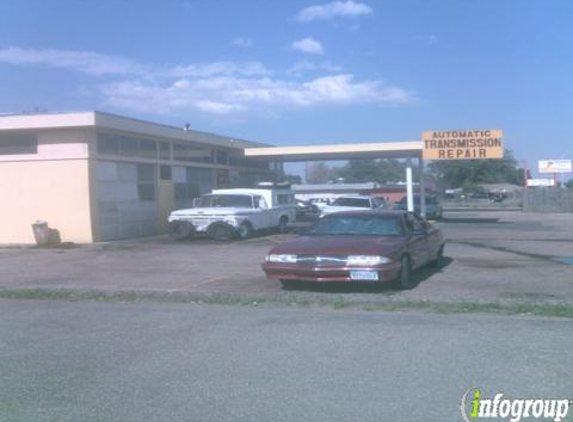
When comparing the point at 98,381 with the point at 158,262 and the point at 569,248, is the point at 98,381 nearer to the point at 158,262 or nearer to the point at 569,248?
the point at 158,262

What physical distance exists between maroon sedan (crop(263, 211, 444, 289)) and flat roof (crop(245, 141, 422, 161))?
61.3 feet

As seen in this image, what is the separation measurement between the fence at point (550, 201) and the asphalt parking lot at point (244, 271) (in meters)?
33.6

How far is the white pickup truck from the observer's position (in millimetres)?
23953

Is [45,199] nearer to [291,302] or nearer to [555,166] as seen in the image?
[291,302]

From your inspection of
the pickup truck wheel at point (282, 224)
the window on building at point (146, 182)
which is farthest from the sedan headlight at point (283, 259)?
the pickup truck wheel at point (282, 224)

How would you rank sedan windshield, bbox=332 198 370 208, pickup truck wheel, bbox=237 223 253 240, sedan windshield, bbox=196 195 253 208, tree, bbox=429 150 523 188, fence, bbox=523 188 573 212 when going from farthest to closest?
tree, bbox=429 150 523 188 < fence, bbox=523 188 573 212 < sedan windshield, bbox=332 198 370 208 < sedan windshield, bbox=196 195 253 208 < pickup truck wheel, bbox=237 223 253 240

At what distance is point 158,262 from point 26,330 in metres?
8.30

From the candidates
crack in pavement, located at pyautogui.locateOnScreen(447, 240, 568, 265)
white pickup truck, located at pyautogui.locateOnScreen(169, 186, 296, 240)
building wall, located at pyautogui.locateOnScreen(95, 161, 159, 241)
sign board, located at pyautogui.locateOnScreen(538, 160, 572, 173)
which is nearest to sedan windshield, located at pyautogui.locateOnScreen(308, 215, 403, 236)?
crack in pavement, located at pyautogui.locateOnScreen(447, 240, 568, 265)

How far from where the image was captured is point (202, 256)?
1859cm

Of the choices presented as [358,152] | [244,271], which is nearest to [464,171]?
[358,152]

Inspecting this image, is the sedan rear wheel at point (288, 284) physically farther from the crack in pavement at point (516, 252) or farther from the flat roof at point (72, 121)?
the flat roof at point (72, 121)

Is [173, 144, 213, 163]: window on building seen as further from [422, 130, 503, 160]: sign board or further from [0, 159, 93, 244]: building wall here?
[422, 130, 503, 160]: sign board

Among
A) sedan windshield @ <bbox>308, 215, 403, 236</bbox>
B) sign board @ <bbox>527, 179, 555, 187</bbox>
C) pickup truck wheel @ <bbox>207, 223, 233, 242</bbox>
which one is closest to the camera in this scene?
sedan windshield @ <bbox>308, 215, 403, 236</bbox>

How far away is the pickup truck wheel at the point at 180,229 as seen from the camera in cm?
2408
